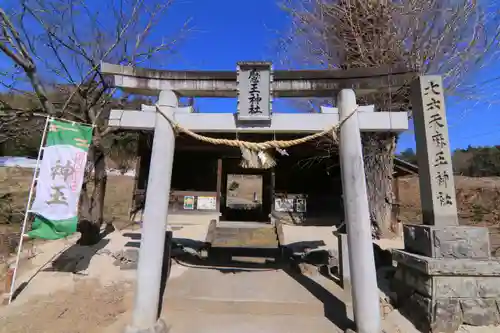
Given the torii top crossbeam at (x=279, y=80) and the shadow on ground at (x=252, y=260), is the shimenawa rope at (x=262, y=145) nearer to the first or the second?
the torii top crossbeam at (x=279, y=80)

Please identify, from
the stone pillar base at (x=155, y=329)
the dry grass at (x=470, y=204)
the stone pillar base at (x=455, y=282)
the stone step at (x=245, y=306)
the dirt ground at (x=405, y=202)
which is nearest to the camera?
the stone pillar base at (x=155, y=329)

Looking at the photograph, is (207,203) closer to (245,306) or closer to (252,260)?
(252,260)

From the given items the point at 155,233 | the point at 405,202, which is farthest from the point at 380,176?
the point at 405,202

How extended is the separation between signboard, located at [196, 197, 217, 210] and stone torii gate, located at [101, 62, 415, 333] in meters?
8.60

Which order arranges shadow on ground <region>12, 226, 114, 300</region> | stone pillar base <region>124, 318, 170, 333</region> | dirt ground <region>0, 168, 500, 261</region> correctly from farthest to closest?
dirt ground <region>0, 168, 500, 261</region> → shadow on ground <region>12, 226, 114, 300</region> → stone pillar base <region>124, 318, 170, 333</region>

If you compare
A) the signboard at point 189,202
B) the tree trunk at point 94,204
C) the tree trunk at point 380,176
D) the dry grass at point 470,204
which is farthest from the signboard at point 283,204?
the tree trunk at point 94,204

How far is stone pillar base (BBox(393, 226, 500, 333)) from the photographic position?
4012 millimetres

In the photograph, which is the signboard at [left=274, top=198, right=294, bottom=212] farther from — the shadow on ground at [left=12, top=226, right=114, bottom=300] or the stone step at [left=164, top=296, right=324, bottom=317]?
the stone step at [left=164, top=296, right=324, bottom=317]

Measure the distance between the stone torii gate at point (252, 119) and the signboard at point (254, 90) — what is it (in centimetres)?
2

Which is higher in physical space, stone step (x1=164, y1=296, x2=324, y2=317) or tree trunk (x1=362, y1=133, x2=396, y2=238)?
tree trunk (x1=362, y1=133, x2=396, y2=238)

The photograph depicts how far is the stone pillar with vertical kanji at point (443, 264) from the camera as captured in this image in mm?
4031

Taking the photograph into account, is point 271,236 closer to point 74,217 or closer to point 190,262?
point 190,262

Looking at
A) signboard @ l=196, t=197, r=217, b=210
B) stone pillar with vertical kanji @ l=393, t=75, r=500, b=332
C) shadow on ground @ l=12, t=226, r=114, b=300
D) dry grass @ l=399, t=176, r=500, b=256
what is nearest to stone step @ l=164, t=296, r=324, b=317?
stone pillar with vertical kanji @ l=393, t=75, r=500, b=332

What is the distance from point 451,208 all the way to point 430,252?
85 centimetres
